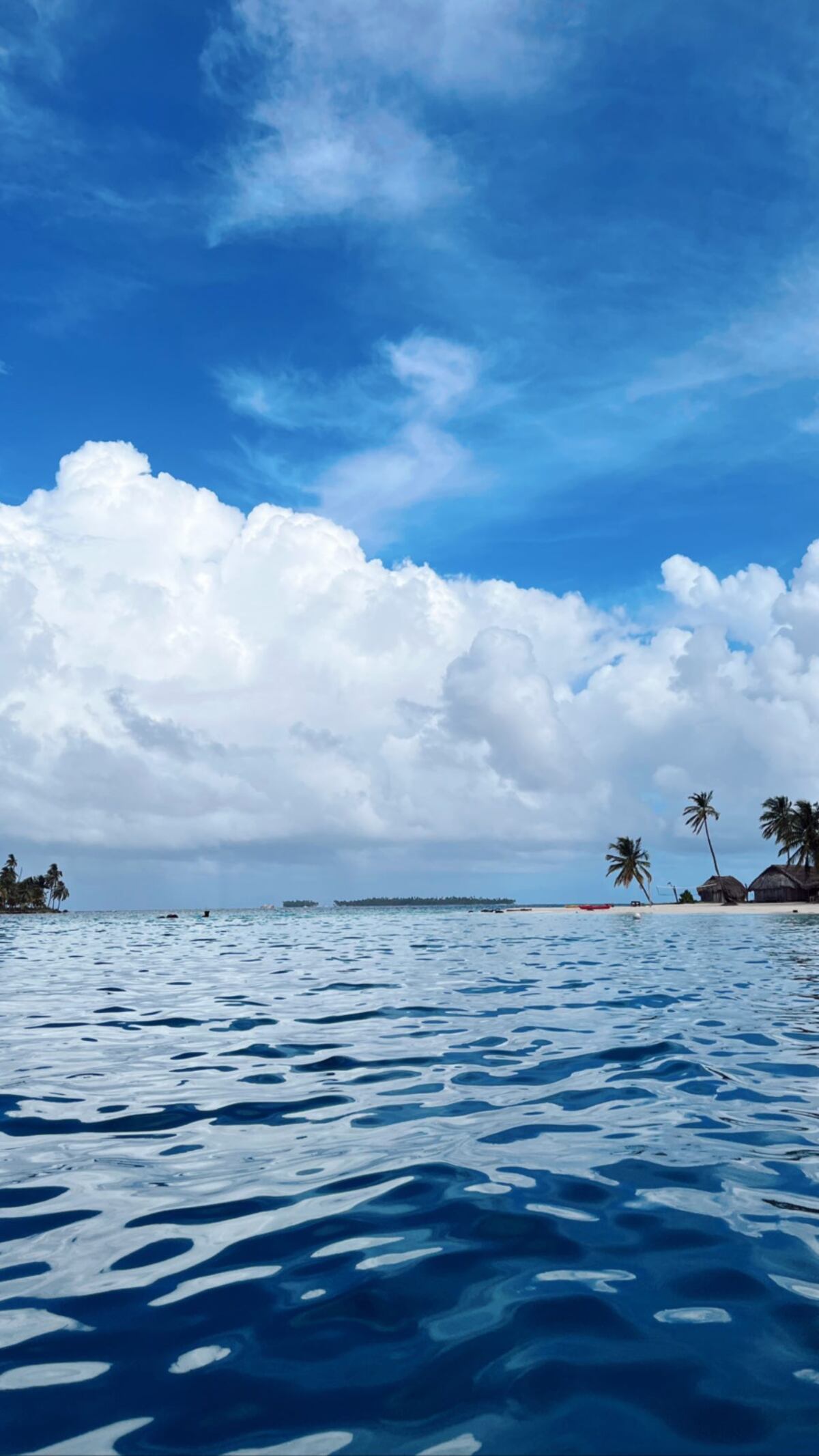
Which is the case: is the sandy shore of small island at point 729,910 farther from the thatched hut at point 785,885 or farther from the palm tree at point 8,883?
the palm tree at point 8,883

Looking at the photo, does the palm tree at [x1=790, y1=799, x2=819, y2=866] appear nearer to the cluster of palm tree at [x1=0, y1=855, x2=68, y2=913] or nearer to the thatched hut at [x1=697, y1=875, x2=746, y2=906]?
the thatched hut at [x1=697, y1=875, x2=746, y2=906]

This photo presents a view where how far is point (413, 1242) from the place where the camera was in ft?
15.2

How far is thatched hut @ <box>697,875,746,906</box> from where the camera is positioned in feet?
325

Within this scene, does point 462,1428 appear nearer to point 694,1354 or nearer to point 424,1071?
point 694,1354

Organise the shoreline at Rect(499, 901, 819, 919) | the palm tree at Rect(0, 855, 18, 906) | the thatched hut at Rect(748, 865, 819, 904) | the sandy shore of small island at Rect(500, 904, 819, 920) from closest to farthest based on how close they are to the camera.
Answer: the sandy shore of small island at Rect(500, 904, 819, 920) < the shoreline at Rect(499, 901, 819, 919) < the thatched hut at Rect(748, 865, 819, 904) < the palm tree at Rect(0, 855, 18, 906)

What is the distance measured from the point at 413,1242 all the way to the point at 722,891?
103 meters

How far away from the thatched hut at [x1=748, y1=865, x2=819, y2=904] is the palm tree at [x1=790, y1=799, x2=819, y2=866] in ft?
16.6

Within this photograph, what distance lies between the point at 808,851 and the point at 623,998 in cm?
8166

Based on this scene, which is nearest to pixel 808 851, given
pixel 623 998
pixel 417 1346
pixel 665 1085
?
pixel 623 998

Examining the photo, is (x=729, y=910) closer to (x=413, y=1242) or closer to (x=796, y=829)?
(x=796, y=829)

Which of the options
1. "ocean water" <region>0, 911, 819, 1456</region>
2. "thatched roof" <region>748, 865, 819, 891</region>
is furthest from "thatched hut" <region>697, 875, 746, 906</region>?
"ocean water" <region>0, 911, 819, 1456</region>

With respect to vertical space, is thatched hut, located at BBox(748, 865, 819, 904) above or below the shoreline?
above

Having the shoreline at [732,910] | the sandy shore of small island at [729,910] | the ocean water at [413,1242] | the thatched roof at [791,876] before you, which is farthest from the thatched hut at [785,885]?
the ocean water at [413,1242]

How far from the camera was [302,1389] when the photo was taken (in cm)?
323
